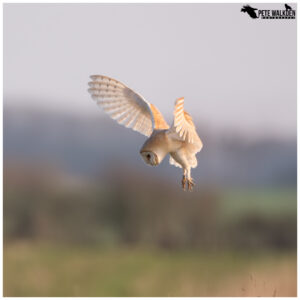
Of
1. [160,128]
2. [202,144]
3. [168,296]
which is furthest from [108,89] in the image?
[168,296]

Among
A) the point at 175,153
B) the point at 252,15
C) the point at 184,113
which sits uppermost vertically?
the point at 252,15

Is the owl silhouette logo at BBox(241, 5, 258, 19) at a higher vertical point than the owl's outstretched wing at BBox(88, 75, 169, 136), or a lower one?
higher

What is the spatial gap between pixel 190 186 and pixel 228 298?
2.91 feet

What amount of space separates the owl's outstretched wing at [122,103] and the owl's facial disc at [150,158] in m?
0.20

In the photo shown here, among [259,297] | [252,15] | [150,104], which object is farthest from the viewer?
[252,15]

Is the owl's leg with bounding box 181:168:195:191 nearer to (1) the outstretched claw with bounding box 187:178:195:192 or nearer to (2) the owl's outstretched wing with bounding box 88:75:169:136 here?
(1) the outstretched claw with bounding box 187:178:195:192

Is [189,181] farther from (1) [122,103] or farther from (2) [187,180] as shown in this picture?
(1) [122,103]

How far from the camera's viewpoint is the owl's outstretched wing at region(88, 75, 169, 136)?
2236mm

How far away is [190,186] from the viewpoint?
6.84 ft

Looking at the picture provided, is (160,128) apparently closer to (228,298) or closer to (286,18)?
(228,298)

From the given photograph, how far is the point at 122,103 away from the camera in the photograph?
2297 mm

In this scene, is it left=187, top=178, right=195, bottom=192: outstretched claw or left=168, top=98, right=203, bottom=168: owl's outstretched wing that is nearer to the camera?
left=168, top=98, right=203, bottom=168: owl's outstretched wing

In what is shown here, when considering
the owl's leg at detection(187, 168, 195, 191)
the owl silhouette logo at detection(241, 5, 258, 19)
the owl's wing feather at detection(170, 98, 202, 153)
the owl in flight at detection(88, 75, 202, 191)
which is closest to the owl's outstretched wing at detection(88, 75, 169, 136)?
the owl in flight at detection(88, 75, 202, 191)

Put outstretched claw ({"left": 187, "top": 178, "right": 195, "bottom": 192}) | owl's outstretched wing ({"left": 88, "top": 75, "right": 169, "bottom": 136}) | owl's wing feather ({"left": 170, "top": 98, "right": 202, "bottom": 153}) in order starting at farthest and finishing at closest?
owl's outstretched wing ({"left": 88, "top": 75, "right": 169, "bottom": 136}) < outstretched claw ({"left": 187, "top": 178, "right": 195, "bottom": 192}) < owl's wing feather ({"left": 170, "top": 98, "right": 202, "bottom": 153})
